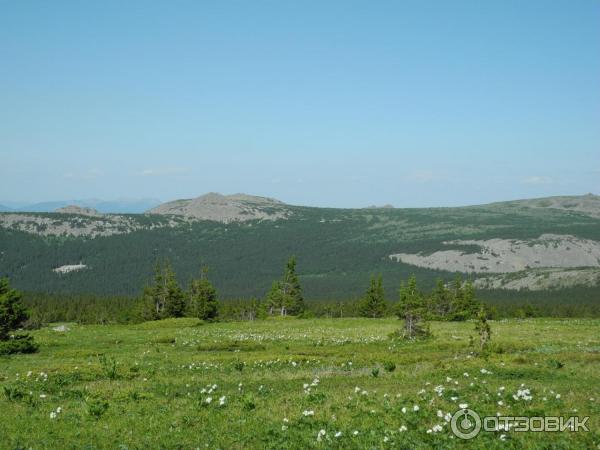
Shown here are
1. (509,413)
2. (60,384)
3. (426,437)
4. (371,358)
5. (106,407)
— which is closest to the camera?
(426,437)

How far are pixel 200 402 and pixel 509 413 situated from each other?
27.2 ft

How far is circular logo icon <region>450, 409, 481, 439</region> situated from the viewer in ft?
35.8

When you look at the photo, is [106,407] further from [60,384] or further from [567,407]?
[567,407]

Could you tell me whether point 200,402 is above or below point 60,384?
above

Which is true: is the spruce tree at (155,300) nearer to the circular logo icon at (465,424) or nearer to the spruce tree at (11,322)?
the spruce tree at (11,322)

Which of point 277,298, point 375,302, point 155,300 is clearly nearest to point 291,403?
point 277,298

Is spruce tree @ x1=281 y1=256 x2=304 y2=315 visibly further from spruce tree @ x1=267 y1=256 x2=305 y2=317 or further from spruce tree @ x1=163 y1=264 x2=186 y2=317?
spruce tree @ x1=163 y1=264 x2=186 y2=317

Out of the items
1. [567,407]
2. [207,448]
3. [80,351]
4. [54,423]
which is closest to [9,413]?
[54,423]

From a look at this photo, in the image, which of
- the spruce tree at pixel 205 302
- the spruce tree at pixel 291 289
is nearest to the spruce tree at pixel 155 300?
the spruce tree at pixel 205 302

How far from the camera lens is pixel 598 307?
504 ft

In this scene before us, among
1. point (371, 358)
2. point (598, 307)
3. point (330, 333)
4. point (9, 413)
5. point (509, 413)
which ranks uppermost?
point (509, 413)

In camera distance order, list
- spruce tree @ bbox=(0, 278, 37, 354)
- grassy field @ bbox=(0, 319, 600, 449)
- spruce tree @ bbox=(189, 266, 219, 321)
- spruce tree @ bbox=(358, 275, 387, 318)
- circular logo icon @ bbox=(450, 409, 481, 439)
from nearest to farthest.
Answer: circular logo icon @ bbox=(450, 409, 481, 439), grassy field @ bbox=(0, 319, 600, 449), spruce tree @ bbox=(0, 278, 37, 354), spruce tree @ bbox=(189, 266, 219, 321), spruce tree @ bbox=(358, 275, 387, 318)

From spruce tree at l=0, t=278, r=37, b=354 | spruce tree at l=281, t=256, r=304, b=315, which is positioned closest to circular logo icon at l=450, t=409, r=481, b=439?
spruce tree at l=0, t=278, r=37, b=354

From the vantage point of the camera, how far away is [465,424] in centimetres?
1137
